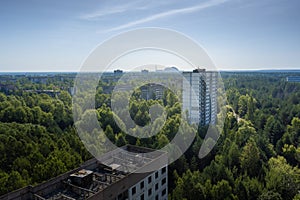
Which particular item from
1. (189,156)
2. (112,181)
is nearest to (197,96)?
(189,156)

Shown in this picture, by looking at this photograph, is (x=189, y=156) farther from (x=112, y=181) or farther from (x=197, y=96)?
(x=197, y=96)

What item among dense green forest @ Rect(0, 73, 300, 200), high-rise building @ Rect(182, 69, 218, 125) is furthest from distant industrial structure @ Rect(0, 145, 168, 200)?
high-rise building @ Rect(182, 69, 218, 125)

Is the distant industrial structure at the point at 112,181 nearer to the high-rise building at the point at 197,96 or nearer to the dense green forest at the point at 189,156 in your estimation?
the dense green forest at the point at 189,156

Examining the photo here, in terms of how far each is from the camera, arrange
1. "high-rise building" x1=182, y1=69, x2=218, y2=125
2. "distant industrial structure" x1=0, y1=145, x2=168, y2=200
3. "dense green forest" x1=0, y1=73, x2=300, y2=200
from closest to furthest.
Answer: "distant industrial structure" x1=0, y1=145, x2=168, y2=200, "dense green forest" x1=0, y1=73, x2=300, y2=200, "high-rise building" x1=182, y1=69, x2=218, y2=125

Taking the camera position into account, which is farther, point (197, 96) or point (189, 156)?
point (197, 96)

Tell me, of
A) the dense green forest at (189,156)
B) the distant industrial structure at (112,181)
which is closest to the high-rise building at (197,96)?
the dense green forest at (189,156)

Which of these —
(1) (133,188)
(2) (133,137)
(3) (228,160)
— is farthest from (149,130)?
(1) (133,188)

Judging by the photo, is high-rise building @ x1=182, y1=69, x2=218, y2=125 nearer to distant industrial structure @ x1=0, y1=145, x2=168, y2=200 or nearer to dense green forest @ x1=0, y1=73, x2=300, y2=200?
dense green forest @ x1=0, y1=73, x2=300, y2=200
